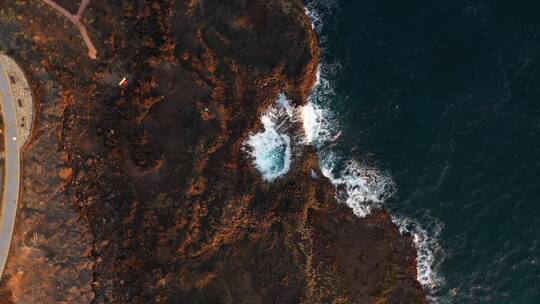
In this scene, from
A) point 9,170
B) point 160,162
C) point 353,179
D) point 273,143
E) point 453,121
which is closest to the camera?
point 9,170

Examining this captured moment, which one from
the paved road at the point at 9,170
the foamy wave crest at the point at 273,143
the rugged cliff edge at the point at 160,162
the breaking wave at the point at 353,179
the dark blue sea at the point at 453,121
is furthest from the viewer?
the breaking wave at the point at 353,179

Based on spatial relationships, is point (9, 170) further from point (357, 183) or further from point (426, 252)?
point (426, 252)

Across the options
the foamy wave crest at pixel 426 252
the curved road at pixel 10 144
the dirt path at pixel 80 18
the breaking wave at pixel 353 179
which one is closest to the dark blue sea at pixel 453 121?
the foamy wave crest at pixel 426 252

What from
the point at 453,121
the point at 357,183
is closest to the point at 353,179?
the point at 357,183

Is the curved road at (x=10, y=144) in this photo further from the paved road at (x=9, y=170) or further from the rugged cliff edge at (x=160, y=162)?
the rugged cliff edge at (x=160, y=162)

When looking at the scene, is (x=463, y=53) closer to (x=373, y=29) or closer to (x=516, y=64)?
(x=516, y=64)
